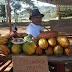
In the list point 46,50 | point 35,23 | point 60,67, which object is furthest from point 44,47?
point 35,23

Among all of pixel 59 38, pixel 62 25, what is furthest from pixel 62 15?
pixel 59 38

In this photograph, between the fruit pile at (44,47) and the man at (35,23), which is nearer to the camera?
the fruit pile at (44,47)

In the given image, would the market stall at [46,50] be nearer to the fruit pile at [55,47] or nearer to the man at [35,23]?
the fruit pile at [55,47]

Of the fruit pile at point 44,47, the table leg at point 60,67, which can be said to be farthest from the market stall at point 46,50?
the table leg at point 60,67

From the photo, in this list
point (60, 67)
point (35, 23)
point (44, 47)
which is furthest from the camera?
point (35, 23)

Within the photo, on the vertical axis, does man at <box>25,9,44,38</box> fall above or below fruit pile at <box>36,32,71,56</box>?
above

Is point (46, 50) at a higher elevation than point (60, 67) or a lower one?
higher

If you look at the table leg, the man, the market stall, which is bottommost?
the table leg

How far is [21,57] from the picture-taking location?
1.35 meters

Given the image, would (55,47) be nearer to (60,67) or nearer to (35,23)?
(60,67)

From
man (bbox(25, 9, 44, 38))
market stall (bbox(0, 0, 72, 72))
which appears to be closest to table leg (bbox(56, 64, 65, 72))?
market stall (bbox(0, 0, 72, 72))

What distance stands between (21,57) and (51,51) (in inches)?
16.4

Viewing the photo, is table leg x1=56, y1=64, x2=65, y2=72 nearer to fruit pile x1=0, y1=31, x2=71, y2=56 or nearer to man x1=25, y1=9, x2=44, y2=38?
fruit pile x1=0, y1=31, x2=71, y2=56

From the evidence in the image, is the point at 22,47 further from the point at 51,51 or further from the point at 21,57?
the point at 51,51
